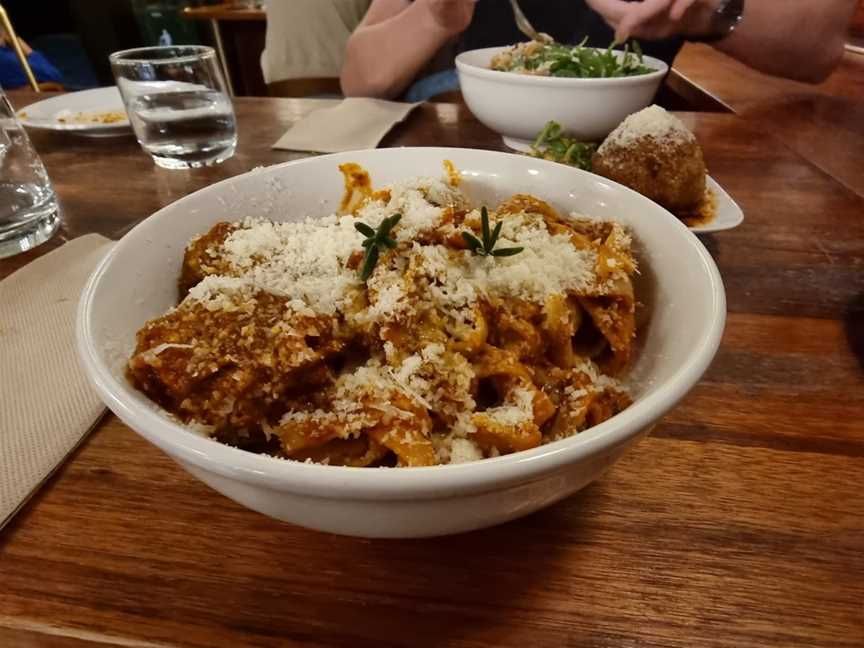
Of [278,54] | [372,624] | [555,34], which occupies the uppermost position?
[372,624]

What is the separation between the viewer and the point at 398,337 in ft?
1.92

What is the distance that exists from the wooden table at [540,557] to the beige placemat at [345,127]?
3.10ft

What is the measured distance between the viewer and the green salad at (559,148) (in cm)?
128

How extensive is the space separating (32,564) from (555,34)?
2.43 m

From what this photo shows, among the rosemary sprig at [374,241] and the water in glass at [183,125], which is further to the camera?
the water in glass at [183,125]

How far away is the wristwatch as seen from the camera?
203 centimetres

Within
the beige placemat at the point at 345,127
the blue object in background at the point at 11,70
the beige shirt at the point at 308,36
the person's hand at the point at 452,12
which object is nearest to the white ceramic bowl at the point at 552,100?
the beige placemat at the point at 345,127

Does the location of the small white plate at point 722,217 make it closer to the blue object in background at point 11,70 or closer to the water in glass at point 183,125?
the water in glass at point 183,125

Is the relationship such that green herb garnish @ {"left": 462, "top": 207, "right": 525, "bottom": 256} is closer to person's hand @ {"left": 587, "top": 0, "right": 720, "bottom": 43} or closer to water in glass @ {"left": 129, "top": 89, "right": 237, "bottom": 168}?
water in glass @ {"left": 129, "top": 89, "right": 237, "bottom": 168}

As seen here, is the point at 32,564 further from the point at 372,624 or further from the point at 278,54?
the point at 278,54

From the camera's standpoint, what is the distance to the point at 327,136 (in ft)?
5.06

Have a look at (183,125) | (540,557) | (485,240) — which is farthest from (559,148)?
(540,557)

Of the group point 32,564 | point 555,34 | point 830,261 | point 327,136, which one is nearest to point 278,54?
point 555,34

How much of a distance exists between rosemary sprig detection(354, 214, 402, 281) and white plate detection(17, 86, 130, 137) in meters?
1.29
